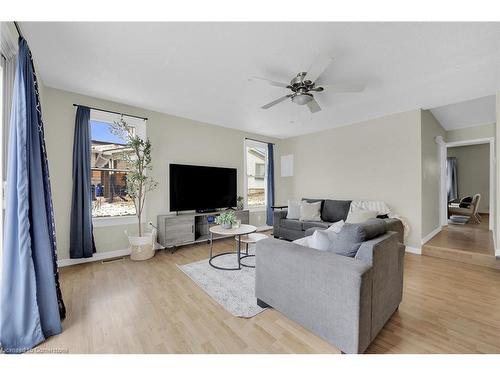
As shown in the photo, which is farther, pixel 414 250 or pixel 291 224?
pixel 291 224

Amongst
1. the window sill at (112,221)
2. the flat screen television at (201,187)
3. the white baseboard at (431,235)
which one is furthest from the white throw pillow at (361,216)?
the window sill at (112,221)

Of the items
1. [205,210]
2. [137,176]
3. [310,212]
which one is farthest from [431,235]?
[137,176]

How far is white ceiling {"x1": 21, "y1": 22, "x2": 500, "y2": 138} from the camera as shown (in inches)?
74.2

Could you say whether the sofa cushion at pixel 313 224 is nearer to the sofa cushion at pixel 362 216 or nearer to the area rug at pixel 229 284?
the sofa cushion at pixel 362 216

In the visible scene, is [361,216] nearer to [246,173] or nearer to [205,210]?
[246,173]

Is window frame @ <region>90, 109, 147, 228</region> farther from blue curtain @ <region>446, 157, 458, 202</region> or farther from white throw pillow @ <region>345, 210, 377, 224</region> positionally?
blue curtain @ <region>446, 157, 458, 202</region>

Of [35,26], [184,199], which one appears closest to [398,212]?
[184,199]

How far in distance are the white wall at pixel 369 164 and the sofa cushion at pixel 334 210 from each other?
1.46 ft

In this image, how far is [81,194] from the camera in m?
3.18

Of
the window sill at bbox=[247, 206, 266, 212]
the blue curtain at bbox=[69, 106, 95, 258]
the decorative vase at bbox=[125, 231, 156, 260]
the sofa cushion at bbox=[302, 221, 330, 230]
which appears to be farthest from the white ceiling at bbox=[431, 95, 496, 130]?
the blue curtain at bbox=[69, 106, 95, 258]

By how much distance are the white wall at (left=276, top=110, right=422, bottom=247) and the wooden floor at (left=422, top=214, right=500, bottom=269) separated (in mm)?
329

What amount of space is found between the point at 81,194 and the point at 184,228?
1.63 meters

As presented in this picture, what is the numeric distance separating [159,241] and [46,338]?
2.26m

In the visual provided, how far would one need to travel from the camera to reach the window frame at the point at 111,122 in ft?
11.2
